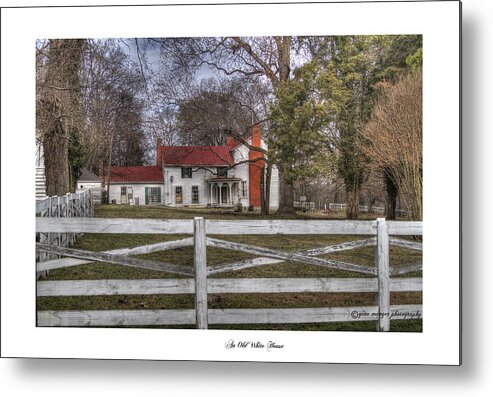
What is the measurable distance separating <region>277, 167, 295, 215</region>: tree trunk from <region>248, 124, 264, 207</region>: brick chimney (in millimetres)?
145

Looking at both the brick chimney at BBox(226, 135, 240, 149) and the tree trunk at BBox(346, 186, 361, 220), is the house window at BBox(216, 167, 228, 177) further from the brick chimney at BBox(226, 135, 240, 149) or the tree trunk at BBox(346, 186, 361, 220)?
the tree trunk at BBox(346, 186, 361, 220)

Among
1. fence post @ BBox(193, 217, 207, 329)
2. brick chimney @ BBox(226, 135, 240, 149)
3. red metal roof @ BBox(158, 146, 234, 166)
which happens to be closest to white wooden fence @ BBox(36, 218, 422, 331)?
fence post @ BBox(193, 217, 207, 329)

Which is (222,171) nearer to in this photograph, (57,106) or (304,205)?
(304,205)

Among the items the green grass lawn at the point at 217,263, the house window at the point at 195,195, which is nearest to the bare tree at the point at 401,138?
the green grass lawn at the point at 217,263

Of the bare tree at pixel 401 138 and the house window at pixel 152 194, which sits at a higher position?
the bare tree at pixel 401 138

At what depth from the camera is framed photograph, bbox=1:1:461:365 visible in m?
3.71

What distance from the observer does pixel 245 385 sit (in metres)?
3.73

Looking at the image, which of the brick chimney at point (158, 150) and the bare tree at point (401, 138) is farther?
the brick chimney at point (158, 150)
